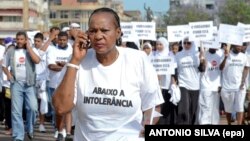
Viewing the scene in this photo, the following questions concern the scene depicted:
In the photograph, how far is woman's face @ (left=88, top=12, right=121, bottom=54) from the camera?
4445 millimetres

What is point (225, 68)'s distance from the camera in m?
13.4

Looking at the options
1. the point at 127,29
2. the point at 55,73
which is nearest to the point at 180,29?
the point at 127,29

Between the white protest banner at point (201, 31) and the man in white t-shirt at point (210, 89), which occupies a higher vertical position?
the white protest banner at point (201, 31)

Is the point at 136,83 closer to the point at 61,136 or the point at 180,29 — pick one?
the point at 61,136

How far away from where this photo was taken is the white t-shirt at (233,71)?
43.8ft

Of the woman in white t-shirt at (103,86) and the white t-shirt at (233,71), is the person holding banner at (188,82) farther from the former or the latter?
the woman in white t-shirt at (103,86)

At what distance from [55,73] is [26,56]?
1005 mm

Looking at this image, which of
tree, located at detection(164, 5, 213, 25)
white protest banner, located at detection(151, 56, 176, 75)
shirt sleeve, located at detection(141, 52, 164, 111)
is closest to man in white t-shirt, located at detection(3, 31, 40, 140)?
white protest banner, located at detection(151, 56, 176, 75)

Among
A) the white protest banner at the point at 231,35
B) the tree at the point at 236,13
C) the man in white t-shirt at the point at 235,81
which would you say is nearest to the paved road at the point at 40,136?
the man in white t-shirt at the point at 235,81

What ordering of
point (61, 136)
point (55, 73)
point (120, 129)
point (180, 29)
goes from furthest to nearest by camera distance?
point (180, 29), point (55, 73), point (61, 136), point (120, 129)

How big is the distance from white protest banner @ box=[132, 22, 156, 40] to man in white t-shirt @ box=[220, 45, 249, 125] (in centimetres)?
167

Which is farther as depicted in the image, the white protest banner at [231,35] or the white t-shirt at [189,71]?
the white protest banner at [231,35]

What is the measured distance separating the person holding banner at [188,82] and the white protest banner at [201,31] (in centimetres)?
73

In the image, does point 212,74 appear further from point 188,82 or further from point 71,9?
point 71,9
